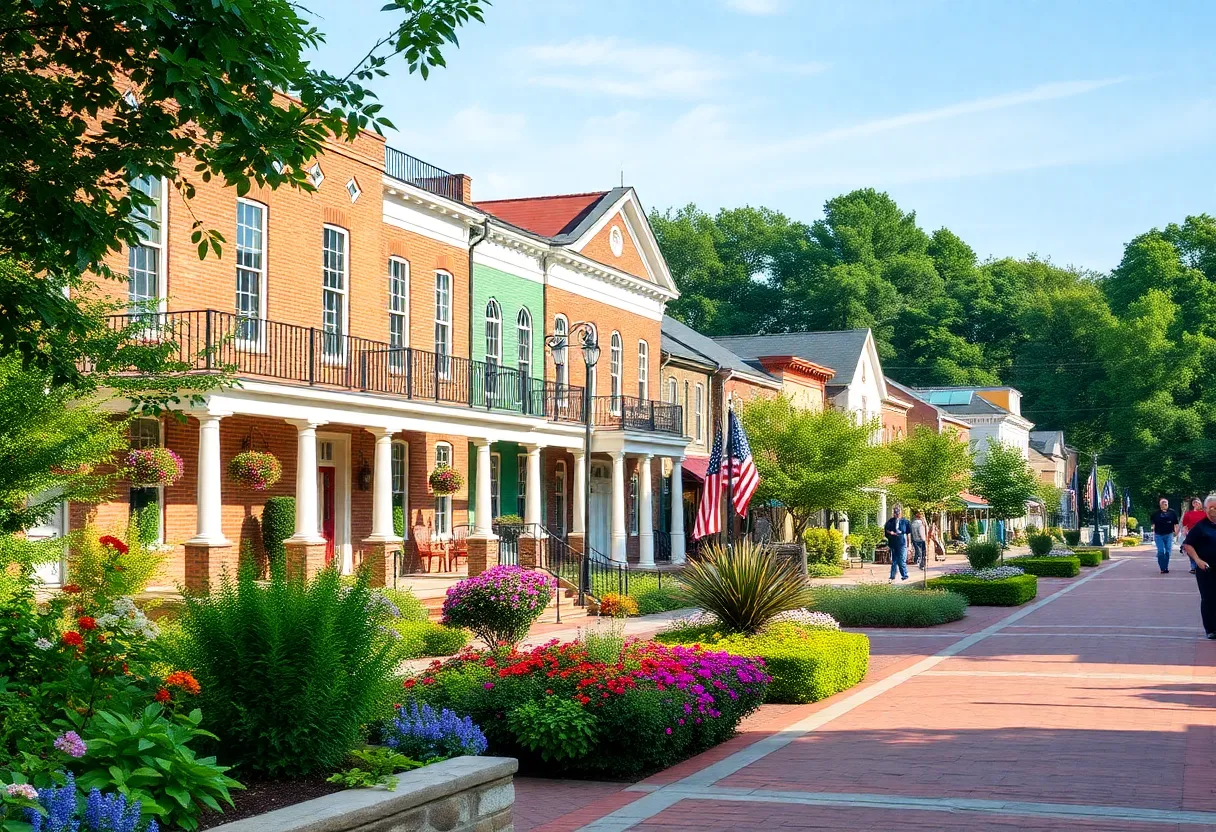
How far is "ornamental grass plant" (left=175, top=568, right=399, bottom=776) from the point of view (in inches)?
253

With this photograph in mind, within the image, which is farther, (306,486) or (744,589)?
(306,486)

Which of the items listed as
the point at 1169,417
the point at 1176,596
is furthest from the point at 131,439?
the point at 1169,417

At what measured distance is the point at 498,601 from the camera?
53.1 feet

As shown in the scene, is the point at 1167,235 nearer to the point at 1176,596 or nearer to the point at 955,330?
the point at 955,330

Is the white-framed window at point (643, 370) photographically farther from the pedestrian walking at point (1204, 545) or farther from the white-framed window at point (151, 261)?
the pedestrian walking at point (1204, 545)

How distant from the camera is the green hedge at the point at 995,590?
25.8 meters

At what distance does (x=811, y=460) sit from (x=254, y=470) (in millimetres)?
22615

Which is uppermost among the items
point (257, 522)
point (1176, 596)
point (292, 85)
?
point (292, 85)

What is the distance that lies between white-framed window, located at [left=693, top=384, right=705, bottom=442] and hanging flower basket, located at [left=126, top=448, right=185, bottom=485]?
26238mm

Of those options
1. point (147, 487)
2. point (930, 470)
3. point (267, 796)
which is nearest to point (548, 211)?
point (147, 487)

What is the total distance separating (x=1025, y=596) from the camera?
26.7 m

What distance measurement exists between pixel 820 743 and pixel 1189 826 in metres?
3.44

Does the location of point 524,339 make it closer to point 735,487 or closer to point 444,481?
point 444,481

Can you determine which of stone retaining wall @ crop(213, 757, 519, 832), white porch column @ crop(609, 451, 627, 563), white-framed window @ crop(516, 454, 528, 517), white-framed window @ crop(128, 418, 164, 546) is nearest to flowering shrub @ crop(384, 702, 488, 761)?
stone retaining wall @ crop(213, 757, 519, 832)
